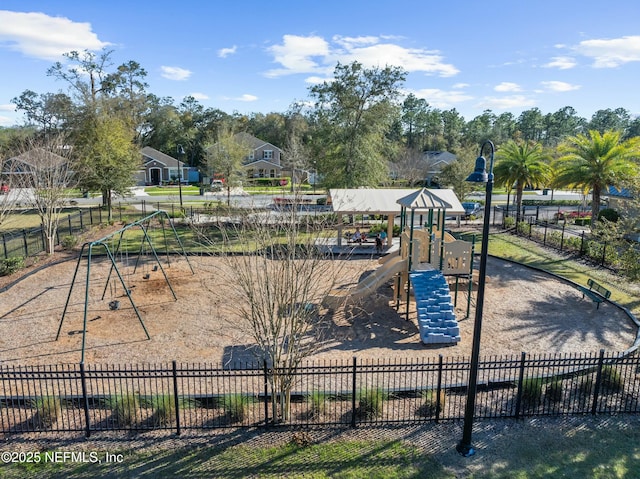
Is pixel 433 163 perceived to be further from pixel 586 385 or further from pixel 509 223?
pixel 586 385

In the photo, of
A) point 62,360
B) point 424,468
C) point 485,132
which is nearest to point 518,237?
point 424,468

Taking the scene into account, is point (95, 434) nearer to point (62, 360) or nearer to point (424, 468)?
point (62, 360)

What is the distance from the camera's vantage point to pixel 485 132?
97.7 m

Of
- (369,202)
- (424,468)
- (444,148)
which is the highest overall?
(444,148)

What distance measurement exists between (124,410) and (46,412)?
4.74ft

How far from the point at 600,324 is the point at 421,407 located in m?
8.13

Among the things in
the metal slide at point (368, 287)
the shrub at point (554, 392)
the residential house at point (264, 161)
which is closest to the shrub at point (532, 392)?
the shrub at point (554, 392)

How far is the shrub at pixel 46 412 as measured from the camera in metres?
8.66

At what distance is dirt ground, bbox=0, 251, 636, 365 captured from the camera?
1205 cm

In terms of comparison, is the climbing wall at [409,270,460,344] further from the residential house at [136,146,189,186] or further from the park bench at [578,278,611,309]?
the residential house at [136,146,189,186]

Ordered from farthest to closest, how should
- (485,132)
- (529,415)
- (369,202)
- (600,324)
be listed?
(485,132)
(369,202)
(600,324)
(529,415)

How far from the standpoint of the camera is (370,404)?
29.7 ft

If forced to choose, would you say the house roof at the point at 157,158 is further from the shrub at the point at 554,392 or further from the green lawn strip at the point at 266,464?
the shrub at the point at 554,392

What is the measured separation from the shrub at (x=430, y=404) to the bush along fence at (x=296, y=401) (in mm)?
20
